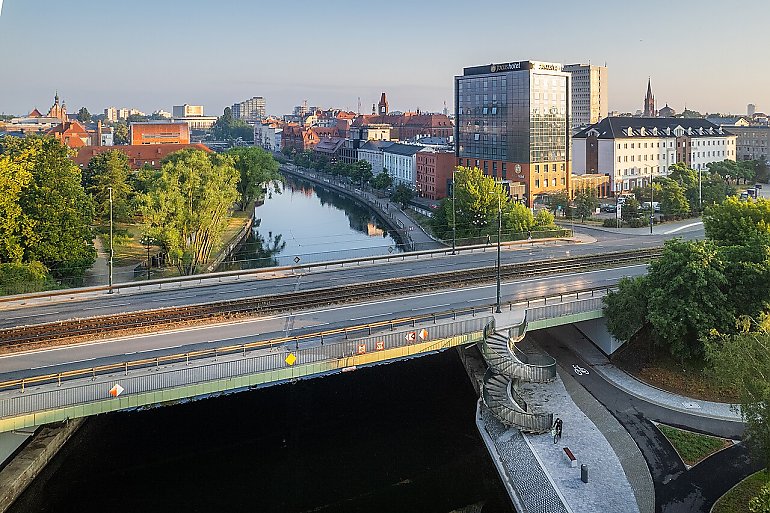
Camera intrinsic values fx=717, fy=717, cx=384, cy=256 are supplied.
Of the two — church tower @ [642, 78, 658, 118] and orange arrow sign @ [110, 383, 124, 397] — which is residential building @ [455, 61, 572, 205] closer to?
orange arrow sign @ [110, 383, 124, 397]

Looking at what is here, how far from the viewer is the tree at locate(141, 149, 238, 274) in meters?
43.1

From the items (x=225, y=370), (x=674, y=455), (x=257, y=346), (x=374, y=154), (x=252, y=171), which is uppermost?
(x=374, y=154)

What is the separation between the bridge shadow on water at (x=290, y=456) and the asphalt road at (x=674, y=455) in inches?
182

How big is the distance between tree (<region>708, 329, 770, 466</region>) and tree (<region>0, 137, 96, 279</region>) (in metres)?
33.3

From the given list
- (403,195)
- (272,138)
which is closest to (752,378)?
(403,195)

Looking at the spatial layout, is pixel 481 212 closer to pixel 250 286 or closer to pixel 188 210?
pixel 188 210

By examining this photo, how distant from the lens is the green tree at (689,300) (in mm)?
26953

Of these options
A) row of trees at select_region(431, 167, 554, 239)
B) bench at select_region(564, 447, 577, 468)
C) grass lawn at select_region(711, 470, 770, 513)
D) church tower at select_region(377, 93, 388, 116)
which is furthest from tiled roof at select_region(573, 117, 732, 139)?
church tower at select_region(377, 93, 388, 116)

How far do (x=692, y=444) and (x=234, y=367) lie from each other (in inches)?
576

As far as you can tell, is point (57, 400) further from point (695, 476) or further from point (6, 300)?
point (695, 476)

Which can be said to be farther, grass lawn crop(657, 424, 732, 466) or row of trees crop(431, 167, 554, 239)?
row of trees crop(431, 167, 554, 239)

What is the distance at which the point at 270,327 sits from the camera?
2761 centimetres

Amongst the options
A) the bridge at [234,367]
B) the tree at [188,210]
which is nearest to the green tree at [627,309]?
the bridge at [234,367]

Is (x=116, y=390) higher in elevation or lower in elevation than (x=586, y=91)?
lower
